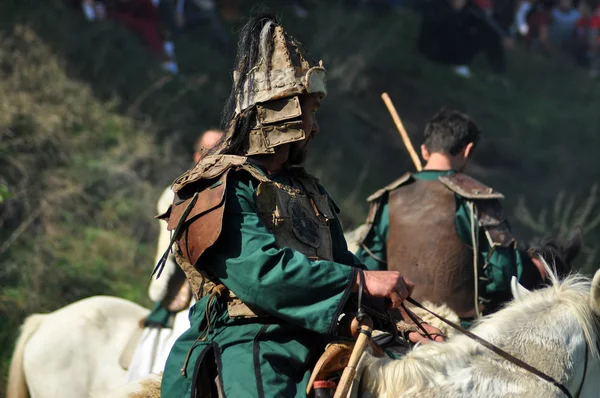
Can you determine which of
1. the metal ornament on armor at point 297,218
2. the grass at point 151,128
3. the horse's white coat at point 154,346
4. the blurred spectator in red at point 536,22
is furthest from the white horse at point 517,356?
the blurred spectator in red at point 536,22

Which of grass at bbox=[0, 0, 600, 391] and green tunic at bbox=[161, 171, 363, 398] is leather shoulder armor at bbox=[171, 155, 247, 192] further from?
grass at bbox=[0, 0, 600, 391]

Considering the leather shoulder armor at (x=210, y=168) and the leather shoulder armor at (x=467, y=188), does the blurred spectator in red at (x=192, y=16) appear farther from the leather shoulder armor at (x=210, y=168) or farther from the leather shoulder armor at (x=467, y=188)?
the leather shoulder armor at (x=210, y=168)

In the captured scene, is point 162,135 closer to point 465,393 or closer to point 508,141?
point 508,141

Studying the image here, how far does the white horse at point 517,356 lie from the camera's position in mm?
2545

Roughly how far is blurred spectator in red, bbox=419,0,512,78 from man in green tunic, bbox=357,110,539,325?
10041 mm

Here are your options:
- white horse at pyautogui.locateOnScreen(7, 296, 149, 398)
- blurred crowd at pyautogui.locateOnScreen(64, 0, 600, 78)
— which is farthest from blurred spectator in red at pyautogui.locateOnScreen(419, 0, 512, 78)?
white horse at pyautogui.locateOnScreen(7, 296, 149, 398)

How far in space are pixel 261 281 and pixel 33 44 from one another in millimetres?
8590

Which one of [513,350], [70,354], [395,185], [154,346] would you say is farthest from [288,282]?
[70,354]

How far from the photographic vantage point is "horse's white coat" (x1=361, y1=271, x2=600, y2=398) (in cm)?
254

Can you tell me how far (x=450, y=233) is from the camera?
15.2ft

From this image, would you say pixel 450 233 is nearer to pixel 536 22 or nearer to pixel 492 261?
pixel 492 261

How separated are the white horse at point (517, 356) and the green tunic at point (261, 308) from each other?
21 centimetres

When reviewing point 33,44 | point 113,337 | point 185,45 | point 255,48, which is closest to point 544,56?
point 185,45

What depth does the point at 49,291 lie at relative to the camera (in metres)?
7.89
